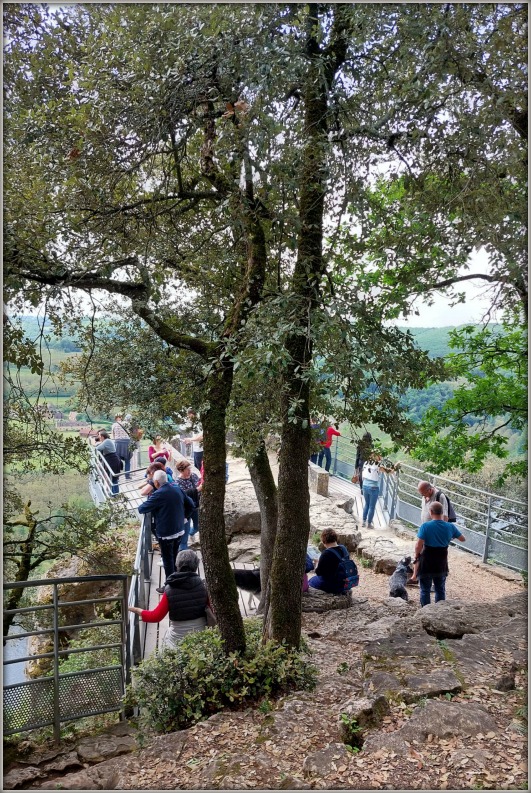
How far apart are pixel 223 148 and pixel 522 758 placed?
3742 mm

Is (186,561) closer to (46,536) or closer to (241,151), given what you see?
(46,536)

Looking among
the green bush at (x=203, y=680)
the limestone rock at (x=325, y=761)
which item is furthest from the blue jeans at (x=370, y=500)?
the limestone rock at (x=325, y=761)

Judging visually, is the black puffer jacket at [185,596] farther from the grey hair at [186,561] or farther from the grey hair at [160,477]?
the grey hair at [160,477]

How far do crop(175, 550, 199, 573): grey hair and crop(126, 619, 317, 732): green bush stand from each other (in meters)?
0.50

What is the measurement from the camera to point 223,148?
12.3 feet

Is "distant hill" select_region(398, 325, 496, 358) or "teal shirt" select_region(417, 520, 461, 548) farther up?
"distant hill" select_region(398, 325, 496, 358)

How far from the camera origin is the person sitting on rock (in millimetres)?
6141

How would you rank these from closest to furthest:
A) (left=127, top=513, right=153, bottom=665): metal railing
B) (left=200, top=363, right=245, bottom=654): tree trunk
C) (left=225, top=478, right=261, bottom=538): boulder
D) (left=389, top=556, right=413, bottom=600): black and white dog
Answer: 1. (left=200, top=363, right=245, bottom=654): tree trunk
2. (left=127, top=513, right=153, bottom=665): metal railing
3. (left=389, top=556, right=413, bottom=600): black and white dog
4. (left=225, top=478, right=261, bottom=538): boulder

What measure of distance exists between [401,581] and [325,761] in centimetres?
442

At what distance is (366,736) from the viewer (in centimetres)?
330

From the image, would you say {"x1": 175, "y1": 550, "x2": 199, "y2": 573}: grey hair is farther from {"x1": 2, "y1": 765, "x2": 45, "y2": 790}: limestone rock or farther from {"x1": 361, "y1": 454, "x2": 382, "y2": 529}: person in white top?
{"x1": 361, "y1": 454, "x2": 382, "y2": 529}: person in white top

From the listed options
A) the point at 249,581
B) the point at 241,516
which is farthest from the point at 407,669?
the point at 241,516

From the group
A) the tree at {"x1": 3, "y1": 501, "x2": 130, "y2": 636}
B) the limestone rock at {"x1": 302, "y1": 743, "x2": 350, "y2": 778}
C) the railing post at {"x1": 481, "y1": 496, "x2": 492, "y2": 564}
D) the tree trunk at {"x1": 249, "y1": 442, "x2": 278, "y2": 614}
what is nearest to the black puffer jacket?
the tree at {"x1": 3, "y1": 501, "x2": 130, "y2": 636}

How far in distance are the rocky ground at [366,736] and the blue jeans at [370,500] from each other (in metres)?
4.89
